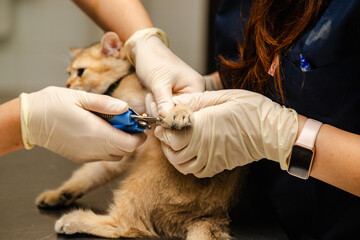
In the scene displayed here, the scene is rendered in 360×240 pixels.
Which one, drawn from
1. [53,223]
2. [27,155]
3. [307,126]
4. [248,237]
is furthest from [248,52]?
[27,155]

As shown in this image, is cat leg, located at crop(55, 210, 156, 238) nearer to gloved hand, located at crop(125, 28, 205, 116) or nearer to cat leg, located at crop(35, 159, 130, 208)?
cat leg, located at crop(35, 159, 130, 208)

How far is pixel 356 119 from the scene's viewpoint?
0.85 m

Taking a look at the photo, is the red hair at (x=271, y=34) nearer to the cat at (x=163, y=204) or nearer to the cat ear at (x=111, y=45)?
the cat at (x=163, y=204)

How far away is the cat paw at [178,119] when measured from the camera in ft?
2.70

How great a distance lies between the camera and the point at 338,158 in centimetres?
76

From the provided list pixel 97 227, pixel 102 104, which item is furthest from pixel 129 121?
pixel 97 227

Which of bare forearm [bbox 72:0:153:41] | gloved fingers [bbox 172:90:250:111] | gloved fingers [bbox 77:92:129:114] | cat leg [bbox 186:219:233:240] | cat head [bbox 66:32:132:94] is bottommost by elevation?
cat leg [bbox 186:219:233:240]

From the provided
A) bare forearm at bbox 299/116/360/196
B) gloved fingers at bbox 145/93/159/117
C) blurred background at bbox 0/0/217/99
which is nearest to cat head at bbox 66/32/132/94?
gloved fingers at bbox 145/93/159/117

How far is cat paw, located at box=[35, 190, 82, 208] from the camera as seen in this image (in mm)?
1131

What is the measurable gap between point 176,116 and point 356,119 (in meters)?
0.45

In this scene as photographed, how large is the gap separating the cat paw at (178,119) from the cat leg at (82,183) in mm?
429

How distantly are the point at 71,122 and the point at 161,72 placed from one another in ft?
0.97

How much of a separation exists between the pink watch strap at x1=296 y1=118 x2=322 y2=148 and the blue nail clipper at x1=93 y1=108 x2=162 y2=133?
14.4 inches

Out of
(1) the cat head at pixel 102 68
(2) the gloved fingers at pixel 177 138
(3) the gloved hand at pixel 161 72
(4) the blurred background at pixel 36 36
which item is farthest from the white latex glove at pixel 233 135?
(4) the blurred background at pixel 36 36
